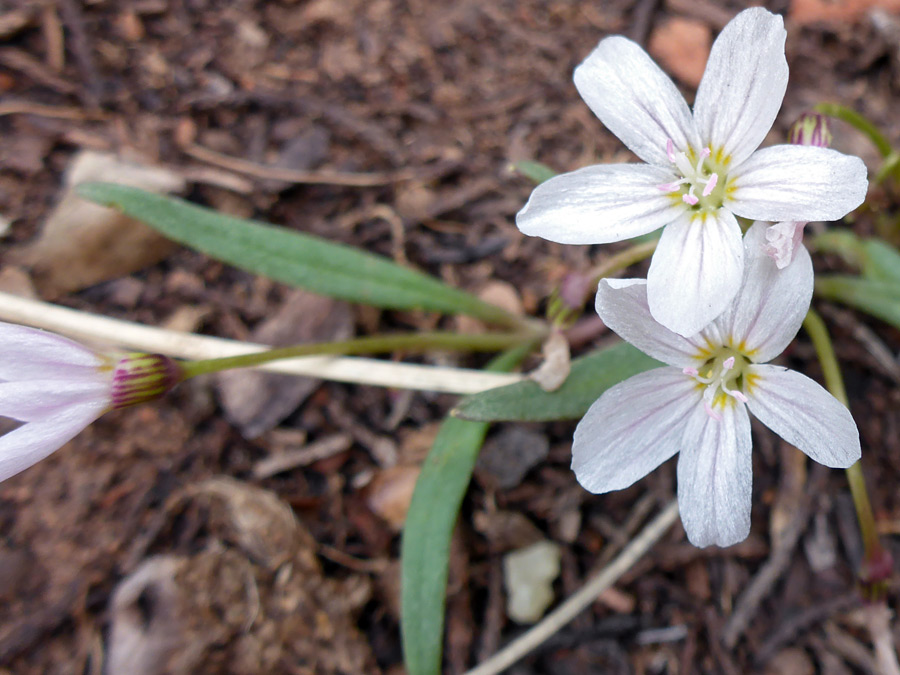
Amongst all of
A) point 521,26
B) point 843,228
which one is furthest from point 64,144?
point 843,228

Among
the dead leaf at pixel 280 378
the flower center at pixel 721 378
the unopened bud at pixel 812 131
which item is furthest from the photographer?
the dead leaf at pixel 280 378

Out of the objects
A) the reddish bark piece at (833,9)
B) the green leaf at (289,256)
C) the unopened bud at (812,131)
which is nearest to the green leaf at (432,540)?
the green leaf at (289,256)

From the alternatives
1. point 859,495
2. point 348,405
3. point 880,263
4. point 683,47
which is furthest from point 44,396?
point 683,47

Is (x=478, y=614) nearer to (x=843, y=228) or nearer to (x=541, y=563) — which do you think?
(x=541, y=563)

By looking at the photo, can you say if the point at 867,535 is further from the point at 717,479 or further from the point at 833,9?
the point at 833,9

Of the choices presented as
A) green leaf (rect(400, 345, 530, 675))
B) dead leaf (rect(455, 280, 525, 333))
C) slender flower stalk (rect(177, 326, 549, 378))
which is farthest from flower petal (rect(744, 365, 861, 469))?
dead leaf (rect(455, 280, 525, 333))

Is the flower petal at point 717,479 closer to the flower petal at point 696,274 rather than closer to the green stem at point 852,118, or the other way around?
the flower petal at point 696,274
